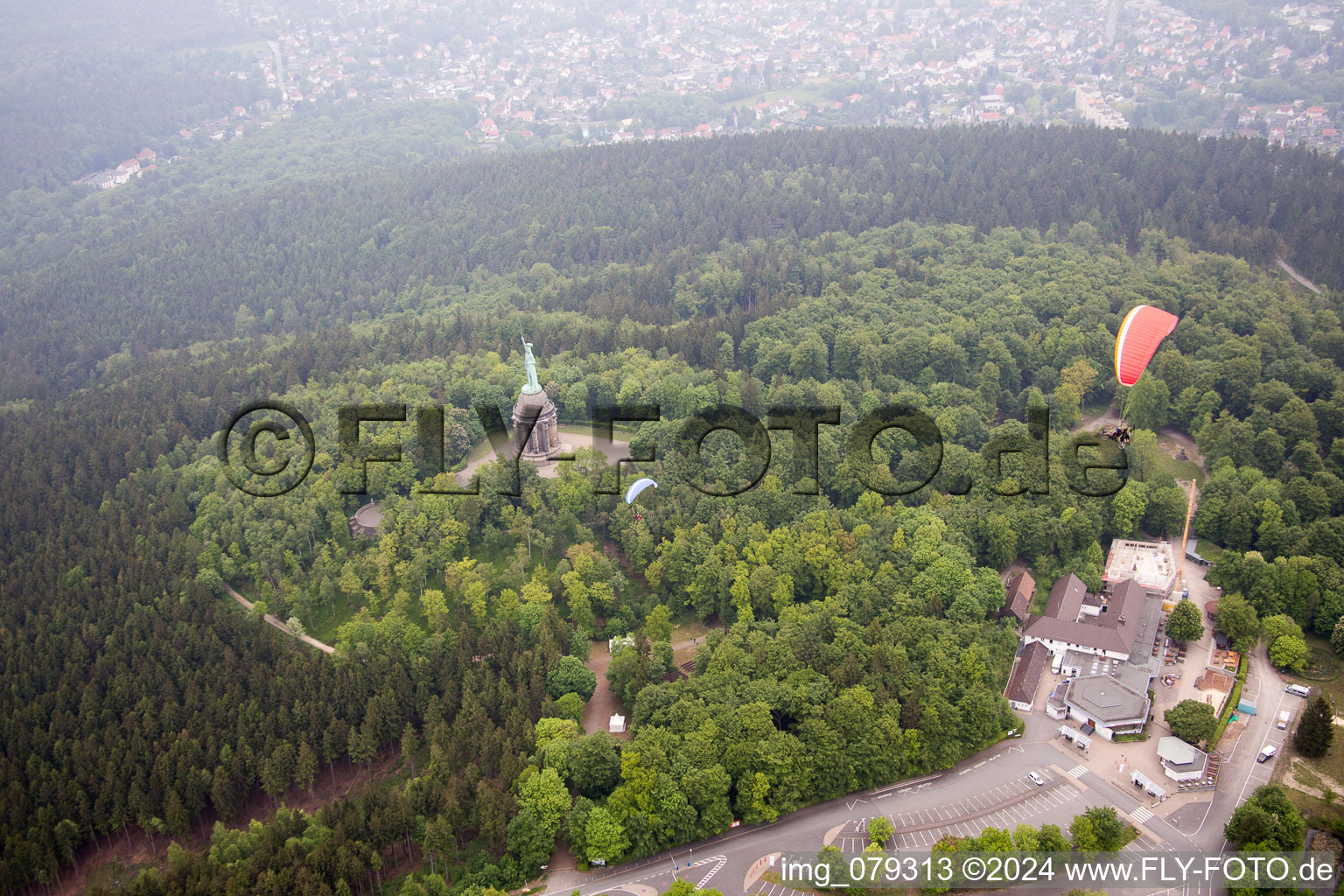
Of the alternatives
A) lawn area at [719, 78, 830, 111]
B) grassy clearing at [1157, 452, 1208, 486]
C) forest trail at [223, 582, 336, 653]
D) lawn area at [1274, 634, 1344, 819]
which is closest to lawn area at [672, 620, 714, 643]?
forest trail at [223, 582, 336, 653]

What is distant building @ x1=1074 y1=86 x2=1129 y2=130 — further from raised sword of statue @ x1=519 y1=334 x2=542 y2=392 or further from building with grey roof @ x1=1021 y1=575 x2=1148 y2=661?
raised sword of statue @ x1=519 y1=334 x2=542 y2=392

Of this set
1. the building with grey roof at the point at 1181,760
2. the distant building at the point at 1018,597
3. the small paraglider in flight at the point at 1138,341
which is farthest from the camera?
the distant building at the point at 1018,597

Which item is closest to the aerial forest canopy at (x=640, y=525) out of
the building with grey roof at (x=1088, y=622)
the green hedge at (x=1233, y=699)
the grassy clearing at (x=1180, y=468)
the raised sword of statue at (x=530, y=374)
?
the grassy clearing at (x=1180, y=468)

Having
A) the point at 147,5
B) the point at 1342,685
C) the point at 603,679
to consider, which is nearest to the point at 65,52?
the point at 147,5

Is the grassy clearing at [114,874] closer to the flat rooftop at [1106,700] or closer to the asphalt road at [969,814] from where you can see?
the asphalt road at [969,814]

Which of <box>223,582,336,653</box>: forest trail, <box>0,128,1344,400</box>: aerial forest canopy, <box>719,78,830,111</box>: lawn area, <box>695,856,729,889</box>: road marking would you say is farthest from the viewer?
<box>719,78,830,111</box>: lawn area

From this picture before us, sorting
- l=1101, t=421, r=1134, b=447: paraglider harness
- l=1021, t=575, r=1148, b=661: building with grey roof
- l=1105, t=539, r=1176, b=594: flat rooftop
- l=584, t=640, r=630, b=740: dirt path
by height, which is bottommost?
l=584, t=640, r=630, b=740: dirt path
